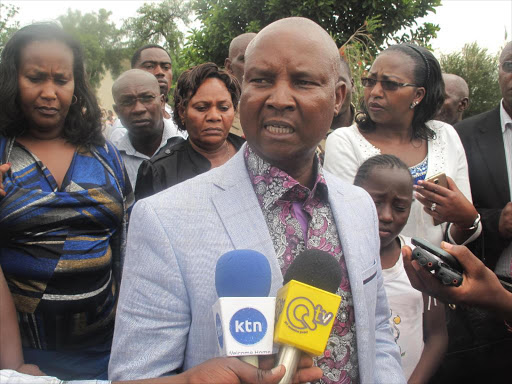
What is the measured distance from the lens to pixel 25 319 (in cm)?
232

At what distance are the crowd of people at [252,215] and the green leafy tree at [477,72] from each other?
52.2 ft

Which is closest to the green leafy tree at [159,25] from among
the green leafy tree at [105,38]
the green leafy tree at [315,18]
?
the green leafy tree at [105,38]

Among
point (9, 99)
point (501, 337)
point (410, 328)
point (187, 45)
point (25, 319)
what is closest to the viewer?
point (25, 319)

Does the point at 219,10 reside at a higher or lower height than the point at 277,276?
higher

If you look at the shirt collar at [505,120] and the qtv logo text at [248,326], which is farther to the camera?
the shirt collar at [505,120]

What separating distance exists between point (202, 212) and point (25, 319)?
4.05 feet

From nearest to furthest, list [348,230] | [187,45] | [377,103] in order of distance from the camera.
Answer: [348,230], [377,103], [187,45]

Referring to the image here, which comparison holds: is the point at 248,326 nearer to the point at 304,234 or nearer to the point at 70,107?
the point at 304,234

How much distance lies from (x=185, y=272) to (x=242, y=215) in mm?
274

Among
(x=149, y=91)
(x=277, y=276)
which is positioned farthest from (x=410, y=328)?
(x=149, y=91)

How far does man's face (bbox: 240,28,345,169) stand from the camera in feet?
5.80

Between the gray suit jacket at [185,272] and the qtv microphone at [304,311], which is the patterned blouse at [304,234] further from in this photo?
the qtv microphone at [304,311]

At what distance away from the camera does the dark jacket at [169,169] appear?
3.34 metres

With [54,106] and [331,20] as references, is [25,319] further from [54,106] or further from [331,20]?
[331,20]
